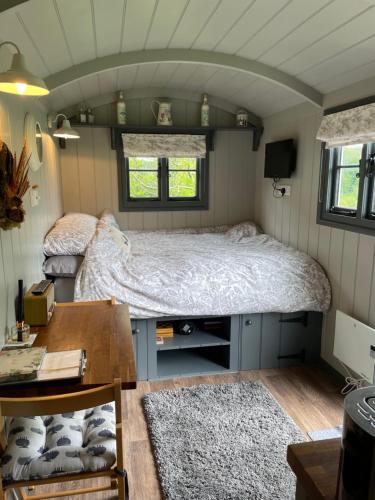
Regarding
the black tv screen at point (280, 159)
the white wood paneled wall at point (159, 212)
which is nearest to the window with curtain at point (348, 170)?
the black tv screen at point (280, 159)

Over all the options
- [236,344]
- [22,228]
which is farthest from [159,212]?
[22,228]

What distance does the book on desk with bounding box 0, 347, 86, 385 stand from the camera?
1.30m

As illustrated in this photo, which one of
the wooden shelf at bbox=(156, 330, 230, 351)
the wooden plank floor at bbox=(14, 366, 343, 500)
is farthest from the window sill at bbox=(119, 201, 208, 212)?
the wooden plank floor at bbox=(14, 366, 343, 500)

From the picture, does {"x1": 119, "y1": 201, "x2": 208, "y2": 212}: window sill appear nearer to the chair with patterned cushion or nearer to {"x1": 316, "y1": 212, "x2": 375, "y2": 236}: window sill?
{"x1": 316, "y1": 212, "x2": 375, "y2": 236}: window sill

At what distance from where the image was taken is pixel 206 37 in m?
2.34

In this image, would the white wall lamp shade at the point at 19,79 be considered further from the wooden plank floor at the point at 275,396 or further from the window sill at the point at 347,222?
the window sill at the point at 347,222

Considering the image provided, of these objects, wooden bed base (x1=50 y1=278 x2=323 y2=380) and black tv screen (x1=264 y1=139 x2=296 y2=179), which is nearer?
wooden bed base (x1=50 y1=278 x2=323 y2=380)

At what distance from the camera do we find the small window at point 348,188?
242cm

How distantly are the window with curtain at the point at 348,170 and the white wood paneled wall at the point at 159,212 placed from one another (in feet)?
5.16

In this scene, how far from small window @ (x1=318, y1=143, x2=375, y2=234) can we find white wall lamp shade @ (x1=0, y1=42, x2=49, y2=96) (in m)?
2.00

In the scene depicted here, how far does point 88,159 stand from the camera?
13.3ft

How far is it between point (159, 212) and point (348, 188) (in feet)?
7.18

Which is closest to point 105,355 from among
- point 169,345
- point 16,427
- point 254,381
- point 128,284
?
point 16,427

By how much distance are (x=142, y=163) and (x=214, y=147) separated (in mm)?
851
